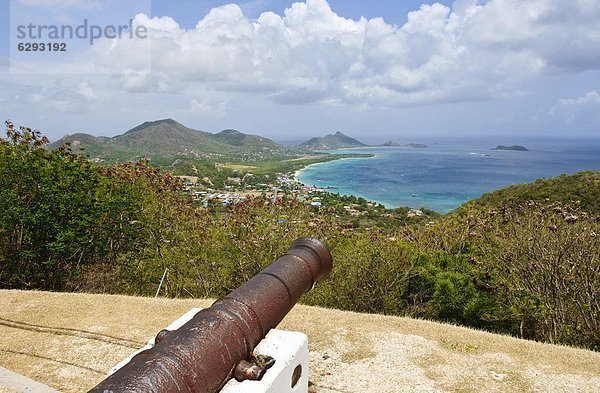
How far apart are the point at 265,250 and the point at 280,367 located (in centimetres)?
1024

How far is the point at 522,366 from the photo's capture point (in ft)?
26.5

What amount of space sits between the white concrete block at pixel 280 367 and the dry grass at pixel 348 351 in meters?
1.96

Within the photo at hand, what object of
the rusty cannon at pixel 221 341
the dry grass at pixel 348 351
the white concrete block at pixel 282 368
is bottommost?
the dry grass at pixel 348 351

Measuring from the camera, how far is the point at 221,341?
3.95 metres

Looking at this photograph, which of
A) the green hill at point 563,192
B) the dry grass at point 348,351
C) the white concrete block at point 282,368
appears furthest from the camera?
the green hill at point 563,192

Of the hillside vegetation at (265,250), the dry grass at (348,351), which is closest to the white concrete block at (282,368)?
the dry grass at (348,351)

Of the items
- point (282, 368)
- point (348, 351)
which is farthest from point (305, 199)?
point (282, 368)

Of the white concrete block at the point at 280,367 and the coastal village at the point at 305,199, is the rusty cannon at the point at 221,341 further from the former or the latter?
the coastal village at the point at 305,199

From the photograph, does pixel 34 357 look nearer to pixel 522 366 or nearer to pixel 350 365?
pixel 350 365

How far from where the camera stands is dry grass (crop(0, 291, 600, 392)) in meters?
7.43

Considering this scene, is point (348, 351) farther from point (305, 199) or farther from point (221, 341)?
point (305, 199)

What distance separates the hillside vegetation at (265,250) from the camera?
12438 millimetres

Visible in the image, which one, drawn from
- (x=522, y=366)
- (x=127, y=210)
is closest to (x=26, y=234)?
(x=127, y=210)

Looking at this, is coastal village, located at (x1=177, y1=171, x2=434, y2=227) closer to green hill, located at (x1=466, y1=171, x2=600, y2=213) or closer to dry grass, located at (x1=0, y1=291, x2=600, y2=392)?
green hill, located at (x1=466, y1=171, x2=600, y2=213)
